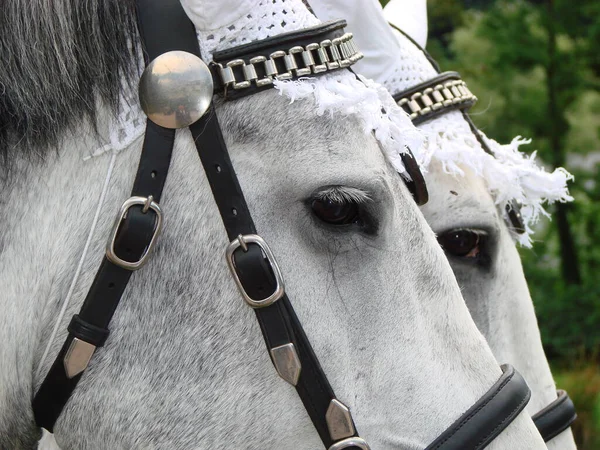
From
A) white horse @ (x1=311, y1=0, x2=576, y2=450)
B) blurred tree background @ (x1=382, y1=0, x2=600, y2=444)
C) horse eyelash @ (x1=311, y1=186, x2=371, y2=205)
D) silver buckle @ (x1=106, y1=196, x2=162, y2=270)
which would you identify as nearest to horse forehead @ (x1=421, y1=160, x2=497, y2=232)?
white horse @ (x1=311, y1=0, x2=576, y2=450)

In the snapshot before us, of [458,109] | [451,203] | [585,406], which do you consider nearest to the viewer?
[451,203]

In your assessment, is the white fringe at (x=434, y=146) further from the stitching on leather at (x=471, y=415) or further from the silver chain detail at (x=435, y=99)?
the stitching on leather at (x=471, y=415)

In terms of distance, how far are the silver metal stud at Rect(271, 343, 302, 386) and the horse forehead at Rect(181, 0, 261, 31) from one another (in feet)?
2.52

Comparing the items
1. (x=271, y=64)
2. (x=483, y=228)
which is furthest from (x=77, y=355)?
(x=483, y=228)

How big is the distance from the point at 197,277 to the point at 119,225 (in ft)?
0.70

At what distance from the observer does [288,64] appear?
1.94 meters

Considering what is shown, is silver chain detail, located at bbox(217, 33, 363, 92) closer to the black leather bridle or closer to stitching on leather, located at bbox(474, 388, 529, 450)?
stitching on leather, located at bbox(474, 388, 529, 450)

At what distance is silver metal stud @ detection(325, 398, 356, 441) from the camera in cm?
184

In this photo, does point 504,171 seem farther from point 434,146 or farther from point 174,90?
point 174,90

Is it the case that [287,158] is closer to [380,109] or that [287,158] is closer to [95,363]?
[380,109]

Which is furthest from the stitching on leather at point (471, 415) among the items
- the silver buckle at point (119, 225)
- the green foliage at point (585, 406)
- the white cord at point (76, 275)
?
the green foliage at point (585, 406)

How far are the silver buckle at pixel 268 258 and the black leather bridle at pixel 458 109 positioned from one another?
1.56 meters

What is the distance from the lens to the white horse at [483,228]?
3.21 m

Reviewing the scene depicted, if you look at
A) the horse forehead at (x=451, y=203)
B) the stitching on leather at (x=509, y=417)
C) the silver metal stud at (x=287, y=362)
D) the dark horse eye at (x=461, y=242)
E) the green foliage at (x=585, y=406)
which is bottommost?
the green foliage at (x=585, y=406)
